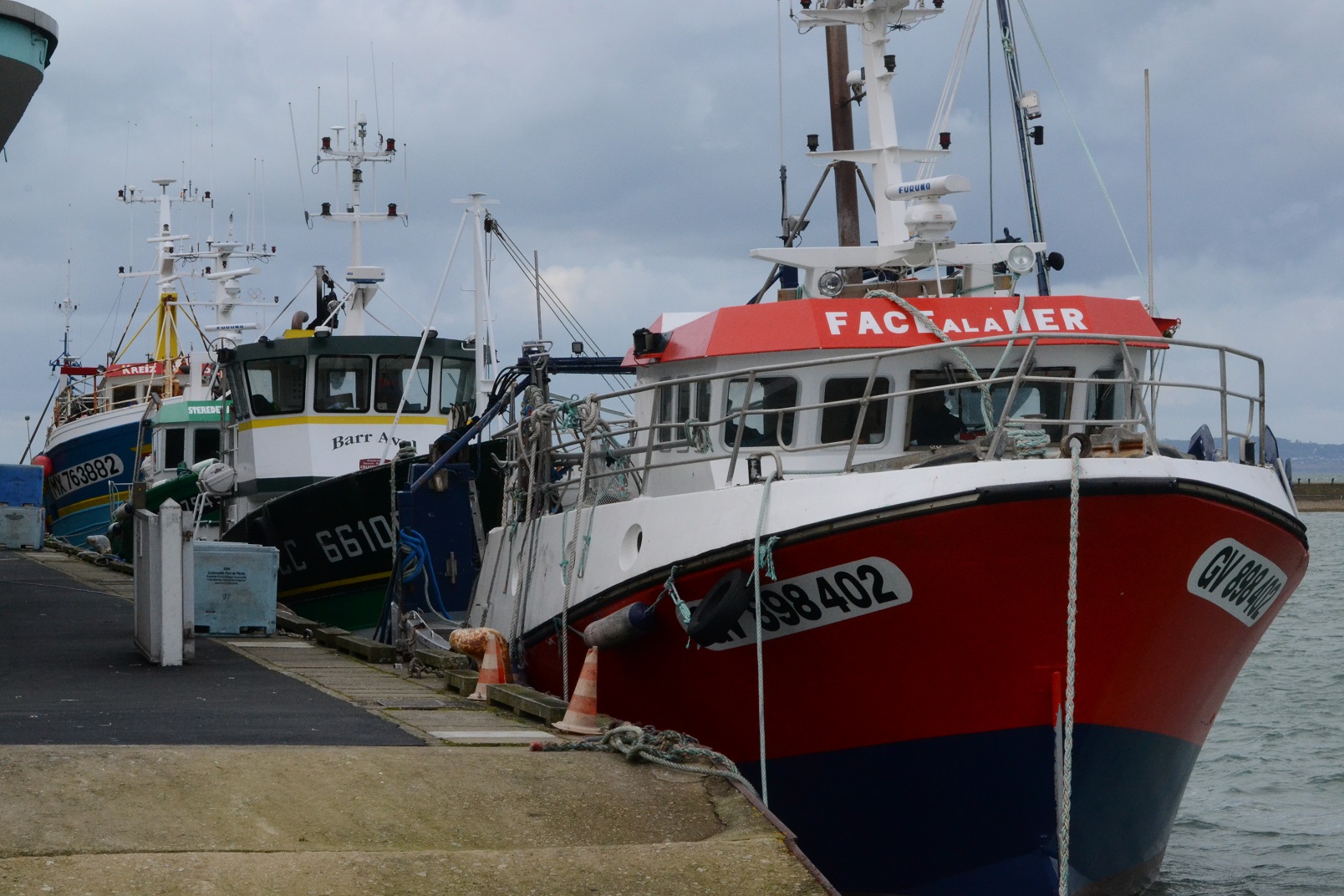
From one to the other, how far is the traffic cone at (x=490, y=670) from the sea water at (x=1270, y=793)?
4.88 meters

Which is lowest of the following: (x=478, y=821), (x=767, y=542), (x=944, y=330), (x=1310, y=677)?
(x=1310, y=677)

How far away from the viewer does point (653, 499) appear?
9.10m

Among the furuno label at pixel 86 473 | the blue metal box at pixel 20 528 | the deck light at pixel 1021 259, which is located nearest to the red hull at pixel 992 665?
the deck light at pixel 1021 259

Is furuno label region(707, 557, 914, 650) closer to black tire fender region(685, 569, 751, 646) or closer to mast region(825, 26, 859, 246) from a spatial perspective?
black tire fender region(685, 569, 751, 646)

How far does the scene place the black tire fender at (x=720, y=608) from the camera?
781cm

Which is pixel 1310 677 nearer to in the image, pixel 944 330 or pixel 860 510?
pixel 944 330

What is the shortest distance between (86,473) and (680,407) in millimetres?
25776

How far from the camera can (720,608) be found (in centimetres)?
781

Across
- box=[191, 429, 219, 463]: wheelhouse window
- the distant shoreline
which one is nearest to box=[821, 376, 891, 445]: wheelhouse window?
box=[191, 429, 219, 463]: wheelhouse window

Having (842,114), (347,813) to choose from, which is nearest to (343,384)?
(842,114)

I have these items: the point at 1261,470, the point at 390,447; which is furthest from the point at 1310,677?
the point at 1261,470

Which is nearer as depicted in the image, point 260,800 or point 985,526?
point 260,800

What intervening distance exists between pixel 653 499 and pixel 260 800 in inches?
146

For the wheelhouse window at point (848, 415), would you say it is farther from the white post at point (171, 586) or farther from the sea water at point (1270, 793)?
the white post at point (171, 586)
